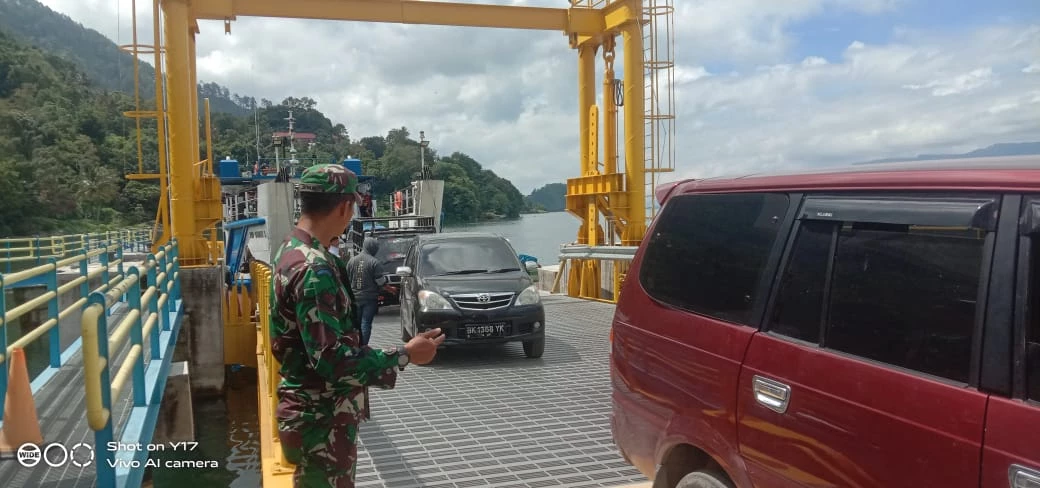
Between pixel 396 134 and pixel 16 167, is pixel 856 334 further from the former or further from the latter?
pixel 396 134

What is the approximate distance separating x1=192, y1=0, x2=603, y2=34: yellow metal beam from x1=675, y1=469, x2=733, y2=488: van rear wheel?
1200 cm

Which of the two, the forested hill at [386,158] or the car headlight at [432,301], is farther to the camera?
the forested hill at [386,158]

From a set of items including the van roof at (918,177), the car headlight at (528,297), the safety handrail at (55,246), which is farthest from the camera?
the safety handrail at (55,246)

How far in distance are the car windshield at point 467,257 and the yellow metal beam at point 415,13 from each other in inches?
225

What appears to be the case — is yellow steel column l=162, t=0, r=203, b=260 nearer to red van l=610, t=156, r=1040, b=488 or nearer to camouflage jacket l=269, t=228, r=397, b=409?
camouflage jacket l=269, t=228, r=397, b=409

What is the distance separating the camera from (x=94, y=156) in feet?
235

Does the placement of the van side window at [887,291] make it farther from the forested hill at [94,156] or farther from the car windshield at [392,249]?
the forested hill at [94,156]

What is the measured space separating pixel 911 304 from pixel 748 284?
72cm

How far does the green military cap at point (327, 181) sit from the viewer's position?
2.69 meters

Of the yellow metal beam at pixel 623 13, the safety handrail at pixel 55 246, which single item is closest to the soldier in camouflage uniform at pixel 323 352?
the yellow metal beam at pixel 623 13

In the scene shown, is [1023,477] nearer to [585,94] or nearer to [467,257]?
[467,257]

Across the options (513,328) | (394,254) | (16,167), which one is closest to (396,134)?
(16,167)

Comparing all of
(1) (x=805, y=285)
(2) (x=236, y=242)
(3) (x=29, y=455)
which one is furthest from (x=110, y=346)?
(2) (x=236, y=242)

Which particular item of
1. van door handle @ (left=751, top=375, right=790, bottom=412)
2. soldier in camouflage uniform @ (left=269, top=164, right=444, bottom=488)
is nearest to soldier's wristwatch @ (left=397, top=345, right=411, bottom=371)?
soldier in camouflage uniform @ (left=269, top=164, right=444, bottom=488)
